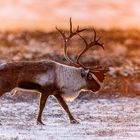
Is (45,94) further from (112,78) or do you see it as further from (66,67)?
(112,78)

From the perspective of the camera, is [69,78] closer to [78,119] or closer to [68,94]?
[68,94]

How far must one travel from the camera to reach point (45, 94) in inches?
704

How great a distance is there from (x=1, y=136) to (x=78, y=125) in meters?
2.52

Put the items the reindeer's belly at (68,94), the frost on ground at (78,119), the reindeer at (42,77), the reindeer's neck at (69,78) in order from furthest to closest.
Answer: the reindeer's belly at (68,94), the reindeer's neck at (69,78), the reindeer at (42,77), the frost on ground at (78,119)

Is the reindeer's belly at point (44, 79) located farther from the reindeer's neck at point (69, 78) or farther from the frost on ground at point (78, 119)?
the frost on ground at point (78, 119)

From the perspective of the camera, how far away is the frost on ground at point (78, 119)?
51.4 feet

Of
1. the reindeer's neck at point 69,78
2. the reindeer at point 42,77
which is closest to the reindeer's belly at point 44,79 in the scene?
the reindeer at point 42,77

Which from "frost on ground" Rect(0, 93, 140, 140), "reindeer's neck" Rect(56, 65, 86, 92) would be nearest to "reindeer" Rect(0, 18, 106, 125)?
"reindeer's neck" Rect(56, 65, 86, 92)

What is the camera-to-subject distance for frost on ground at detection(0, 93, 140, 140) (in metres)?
15.7

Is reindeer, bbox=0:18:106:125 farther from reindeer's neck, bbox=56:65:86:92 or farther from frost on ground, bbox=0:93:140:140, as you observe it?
frost on ground, bbox=0:93:140:140

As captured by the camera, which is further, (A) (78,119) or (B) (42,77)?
(A) (78,119)

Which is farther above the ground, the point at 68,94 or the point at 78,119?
the point at 68,94

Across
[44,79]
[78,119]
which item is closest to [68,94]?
[44,79]

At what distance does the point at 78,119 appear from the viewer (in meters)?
18.8
